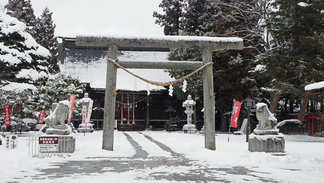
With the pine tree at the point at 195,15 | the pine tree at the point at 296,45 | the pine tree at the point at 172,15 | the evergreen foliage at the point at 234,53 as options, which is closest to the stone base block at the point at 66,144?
the pine tree at the point at 296,45

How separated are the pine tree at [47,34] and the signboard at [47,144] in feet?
84.4

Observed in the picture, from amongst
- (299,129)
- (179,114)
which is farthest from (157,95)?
(299,129)

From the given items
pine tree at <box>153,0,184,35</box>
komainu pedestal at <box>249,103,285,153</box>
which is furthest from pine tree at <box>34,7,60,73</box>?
komainu pedestal at <box>249,103,285,153</box>

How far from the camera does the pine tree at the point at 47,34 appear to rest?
32.4 metres

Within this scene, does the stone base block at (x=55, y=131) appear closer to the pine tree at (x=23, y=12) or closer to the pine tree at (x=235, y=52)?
the pine tree at (x=235, y=52)

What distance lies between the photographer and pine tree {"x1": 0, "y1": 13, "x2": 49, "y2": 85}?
14789mm

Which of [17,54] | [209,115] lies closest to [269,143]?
[209,115]

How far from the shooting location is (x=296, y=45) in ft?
51.7

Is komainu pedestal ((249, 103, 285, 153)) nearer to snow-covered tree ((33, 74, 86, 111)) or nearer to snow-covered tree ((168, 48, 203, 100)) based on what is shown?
snow-covered tree ((33, 74, 86, 111))

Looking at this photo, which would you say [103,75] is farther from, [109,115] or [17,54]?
[109,115]

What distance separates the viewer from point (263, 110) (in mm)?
9773

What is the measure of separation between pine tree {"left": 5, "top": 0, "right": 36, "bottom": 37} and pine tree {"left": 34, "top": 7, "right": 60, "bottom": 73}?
0.77 metres

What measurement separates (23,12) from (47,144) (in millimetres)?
27581

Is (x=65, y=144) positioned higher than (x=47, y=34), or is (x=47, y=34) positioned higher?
(x=47, y=34)
